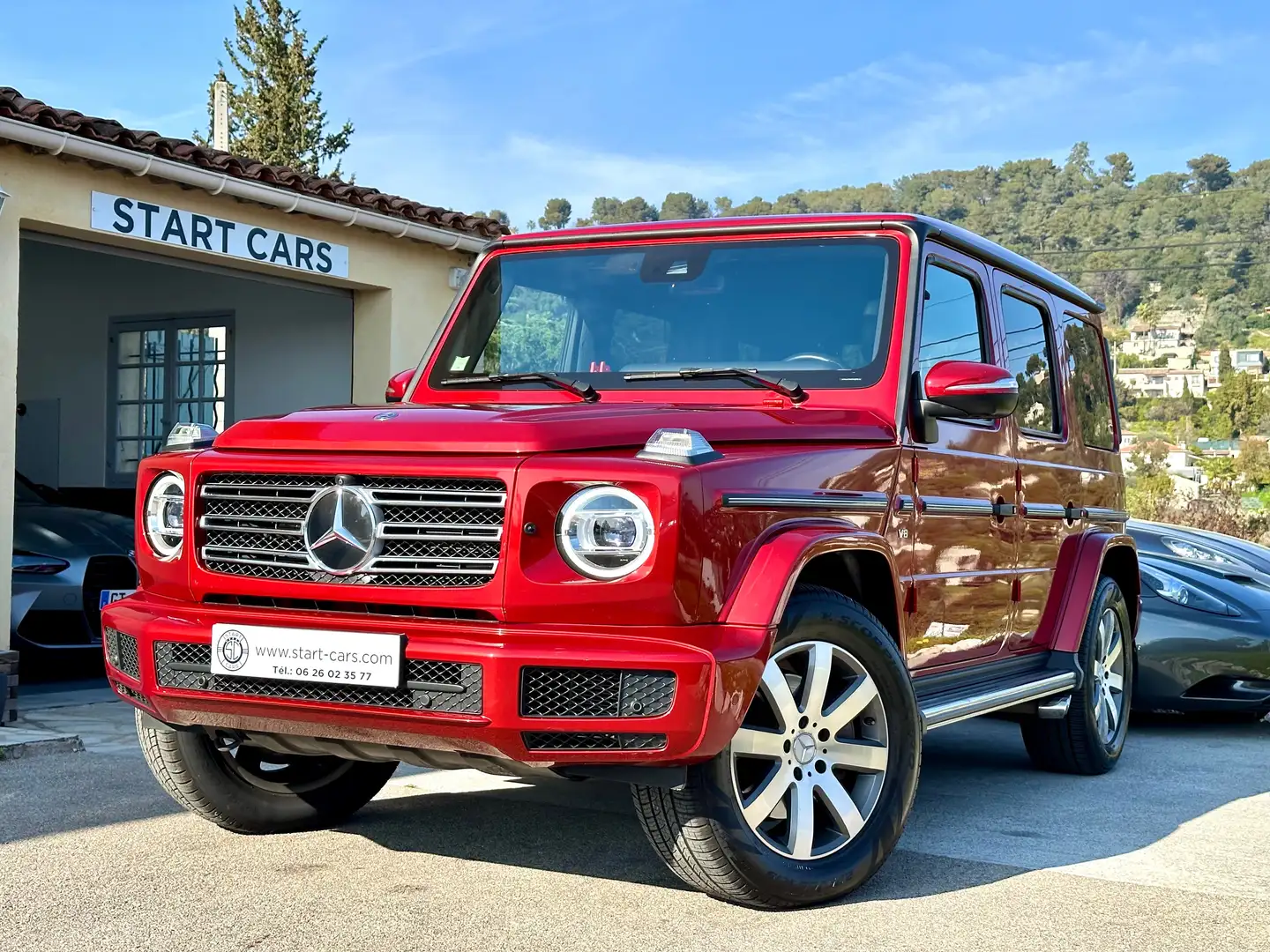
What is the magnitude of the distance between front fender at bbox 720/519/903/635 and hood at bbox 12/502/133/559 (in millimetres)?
6246

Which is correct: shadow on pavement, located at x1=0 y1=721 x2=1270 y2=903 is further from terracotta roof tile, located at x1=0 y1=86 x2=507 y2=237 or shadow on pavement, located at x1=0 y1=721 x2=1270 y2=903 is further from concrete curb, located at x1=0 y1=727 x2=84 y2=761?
terracotta roof tile, located at x1=0 y1=86 x2=507 y2=237

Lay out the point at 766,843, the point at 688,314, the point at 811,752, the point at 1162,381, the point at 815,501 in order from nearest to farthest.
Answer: the point at 766,843, the point at 811,752, the point at 815,501, the point at 688,314, the point at 1162,381

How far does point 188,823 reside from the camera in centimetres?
487

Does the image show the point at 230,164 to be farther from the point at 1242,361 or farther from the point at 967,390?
the point at 1242,361

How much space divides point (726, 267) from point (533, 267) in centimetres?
79

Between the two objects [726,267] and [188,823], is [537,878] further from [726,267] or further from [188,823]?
[726,267]

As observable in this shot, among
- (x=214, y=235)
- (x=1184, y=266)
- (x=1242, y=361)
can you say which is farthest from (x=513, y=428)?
(x=1242, y=361)

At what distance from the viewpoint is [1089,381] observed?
6895 mm

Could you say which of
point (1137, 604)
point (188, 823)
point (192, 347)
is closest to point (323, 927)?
point (188, 823)

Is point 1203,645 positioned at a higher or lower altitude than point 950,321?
lower

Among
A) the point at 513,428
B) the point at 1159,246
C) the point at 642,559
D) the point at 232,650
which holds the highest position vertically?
the point at 1159,246

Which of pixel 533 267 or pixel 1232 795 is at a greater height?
pixel 533 267

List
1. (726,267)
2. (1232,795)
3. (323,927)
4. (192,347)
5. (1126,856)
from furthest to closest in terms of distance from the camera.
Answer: (192,347) < (1232,795) < (726,267) < (1126,856) < (323,927)

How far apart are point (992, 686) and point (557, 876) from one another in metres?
1.72
